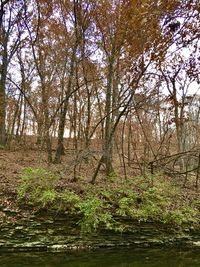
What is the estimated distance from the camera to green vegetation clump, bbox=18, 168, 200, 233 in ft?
30.6

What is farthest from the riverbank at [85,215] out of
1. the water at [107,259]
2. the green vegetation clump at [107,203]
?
the water at [107,259]

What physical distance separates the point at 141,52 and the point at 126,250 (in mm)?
7305

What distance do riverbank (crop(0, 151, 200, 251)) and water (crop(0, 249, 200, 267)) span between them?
0.62 meters

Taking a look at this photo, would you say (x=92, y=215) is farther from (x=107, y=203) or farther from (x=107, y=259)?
(x=107, y=259)

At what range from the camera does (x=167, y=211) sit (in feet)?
33.9

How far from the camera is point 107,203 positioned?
33.4 ft

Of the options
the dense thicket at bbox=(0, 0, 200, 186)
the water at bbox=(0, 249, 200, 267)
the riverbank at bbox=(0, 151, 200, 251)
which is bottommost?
the water at bbox=(0, 249, 200, 267)

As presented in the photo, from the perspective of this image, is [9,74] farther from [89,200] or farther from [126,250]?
[126,250]

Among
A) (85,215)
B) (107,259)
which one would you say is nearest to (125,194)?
(85,215)

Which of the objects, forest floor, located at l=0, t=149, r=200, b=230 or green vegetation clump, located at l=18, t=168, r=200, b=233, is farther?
forest floor, located at l=0, t=149, r=200, b=230

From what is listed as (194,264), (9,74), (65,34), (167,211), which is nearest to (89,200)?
(167,211)

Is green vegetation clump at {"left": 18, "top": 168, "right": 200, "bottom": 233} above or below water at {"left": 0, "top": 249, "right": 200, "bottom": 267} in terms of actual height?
above

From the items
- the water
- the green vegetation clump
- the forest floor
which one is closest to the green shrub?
the green vegetation clump

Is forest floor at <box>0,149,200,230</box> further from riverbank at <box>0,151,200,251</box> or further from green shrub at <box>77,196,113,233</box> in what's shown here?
green shrub at <box>77,196,113,233</box>
